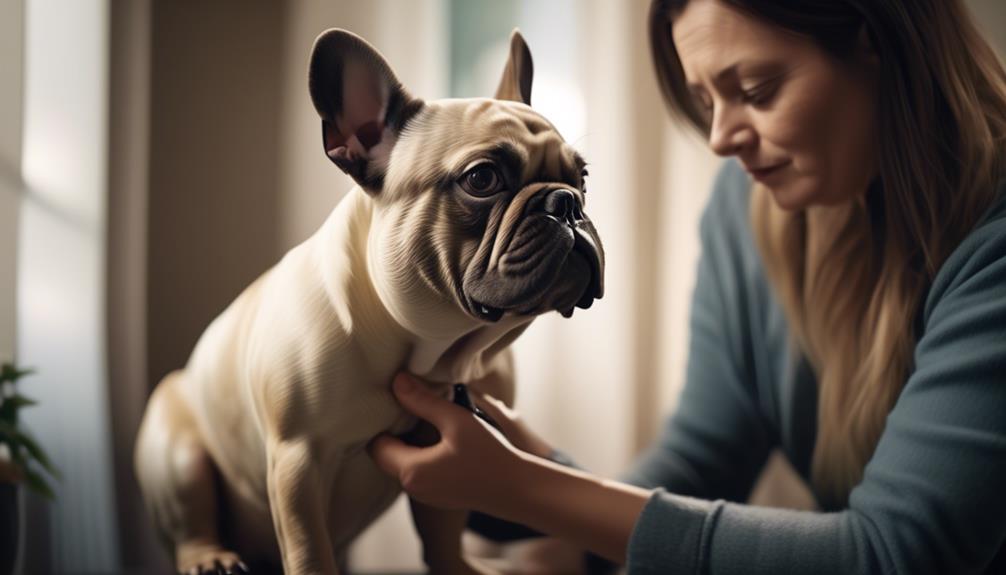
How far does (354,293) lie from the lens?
23.3 inches

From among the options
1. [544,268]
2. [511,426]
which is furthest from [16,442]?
[544,268]

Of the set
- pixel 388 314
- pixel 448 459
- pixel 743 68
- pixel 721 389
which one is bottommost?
pixel 721 389

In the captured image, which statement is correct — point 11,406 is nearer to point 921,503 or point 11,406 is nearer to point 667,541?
point 667,541

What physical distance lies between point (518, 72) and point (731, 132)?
0.30 m

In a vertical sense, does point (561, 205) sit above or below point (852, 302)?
above

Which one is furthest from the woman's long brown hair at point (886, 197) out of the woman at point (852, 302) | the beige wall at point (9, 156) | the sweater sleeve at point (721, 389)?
the beige wall at point (9, 156)

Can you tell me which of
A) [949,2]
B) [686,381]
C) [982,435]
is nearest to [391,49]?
[686,381]

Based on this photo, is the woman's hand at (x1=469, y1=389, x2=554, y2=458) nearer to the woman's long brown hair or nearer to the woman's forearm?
the woman's forearm

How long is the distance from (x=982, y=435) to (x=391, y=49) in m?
1.10

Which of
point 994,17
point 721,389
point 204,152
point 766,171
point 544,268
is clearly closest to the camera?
point 544,268

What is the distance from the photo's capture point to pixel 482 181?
1.78ft

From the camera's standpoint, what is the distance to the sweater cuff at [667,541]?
0.68 metres

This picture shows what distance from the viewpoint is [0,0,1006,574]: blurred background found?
959mm

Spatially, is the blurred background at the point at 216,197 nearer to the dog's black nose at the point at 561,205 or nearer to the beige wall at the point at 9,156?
the beige wall at the point at 9,156
